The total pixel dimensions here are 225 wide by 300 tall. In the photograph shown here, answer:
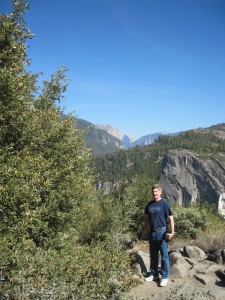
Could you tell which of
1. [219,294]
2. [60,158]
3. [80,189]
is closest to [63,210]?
[80,189]

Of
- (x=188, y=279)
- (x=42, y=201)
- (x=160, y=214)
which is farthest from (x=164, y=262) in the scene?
(x=42, y=201)

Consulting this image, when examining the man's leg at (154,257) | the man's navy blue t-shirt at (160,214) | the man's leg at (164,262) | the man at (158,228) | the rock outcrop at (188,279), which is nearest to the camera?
the rock outcrop at (188,279)

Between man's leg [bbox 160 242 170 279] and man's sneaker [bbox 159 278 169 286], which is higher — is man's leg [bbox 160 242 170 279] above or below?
above

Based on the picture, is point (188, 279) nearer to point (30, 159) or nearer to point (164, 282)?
point (164, 282)

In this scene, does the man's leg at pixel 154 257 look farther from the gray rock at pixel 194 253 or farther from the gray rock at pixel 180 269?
the gray rock at pixel 194 253

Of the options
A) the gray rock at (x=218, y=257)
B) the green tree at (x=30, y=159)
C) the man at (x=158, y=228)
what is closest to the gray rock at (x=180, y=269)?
the man at (x=158, y=228)

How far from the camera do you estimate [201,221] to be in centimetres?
2350

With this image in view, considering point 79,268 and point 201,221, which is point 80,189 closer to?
point 79,268

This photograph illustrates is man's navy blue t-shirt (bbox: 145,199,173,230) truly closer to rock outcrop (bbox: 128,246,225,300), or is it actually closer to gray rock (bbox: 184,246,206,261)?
rock outcrop (bbox: 128,246,225,300)

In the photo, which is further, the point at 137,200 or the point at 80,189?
the point at 137,200

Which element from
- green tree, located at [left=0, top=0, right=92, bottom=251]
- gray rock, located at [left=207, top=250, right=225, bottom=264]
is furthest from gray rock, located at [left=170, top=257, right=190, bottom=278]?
A: green tree, located at [left=0, top=0, right=92, bottom=251]

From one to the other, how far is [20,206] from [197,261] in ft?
26.9

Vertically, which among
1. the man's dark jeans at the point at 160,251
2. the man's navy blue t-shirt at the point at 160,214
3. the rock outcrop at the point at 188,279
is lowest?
the rock outcrop at the point at 188,279

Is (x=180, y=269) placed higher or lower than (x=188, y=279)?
higher
